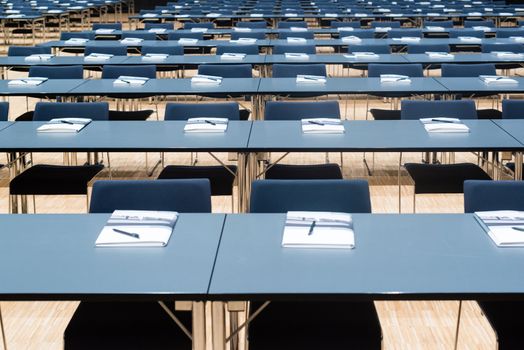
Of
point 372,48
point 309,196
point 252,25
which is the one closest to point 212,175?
point 309,196

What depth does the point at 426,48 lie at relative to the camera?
9359mm

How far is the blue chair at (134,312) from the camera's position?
9.33ft

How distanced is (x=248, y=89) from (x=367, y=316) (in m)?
3.65

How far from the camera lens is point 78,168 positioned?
5422 millimetres

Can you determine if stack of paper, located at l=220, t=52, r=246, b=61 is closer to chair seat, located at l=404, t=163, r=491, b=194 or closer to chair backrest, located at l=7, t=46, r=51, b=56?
chair backrest, located at l=7, t=46, r=51, b=56

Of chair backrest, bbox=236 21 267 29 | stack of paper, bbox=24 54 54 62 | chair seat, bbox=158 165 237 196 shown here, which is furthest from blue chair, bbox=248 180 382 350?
chair backrest, bbox=236 21 267 29

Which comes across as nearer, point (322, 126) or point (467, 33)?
point (322, 126)

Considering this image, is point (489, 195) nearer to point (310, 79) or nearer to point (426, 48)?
point (310, 79)

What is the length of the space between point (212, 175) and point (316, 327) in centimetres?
241

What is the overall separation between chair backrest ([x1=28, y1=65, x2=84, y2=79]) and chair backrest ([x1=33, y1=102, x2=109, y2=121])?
2075mm

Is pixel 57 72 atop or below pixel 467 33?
below

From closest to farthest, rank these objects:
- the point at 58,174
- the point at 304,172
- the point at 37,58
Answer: the point at 304,172
the point at 58,174
the point at 37,58

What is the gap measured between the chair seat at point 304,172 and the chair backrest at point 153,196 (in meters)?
1.57

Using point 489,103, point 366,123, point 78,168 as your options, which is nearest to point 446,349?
point 366,123
